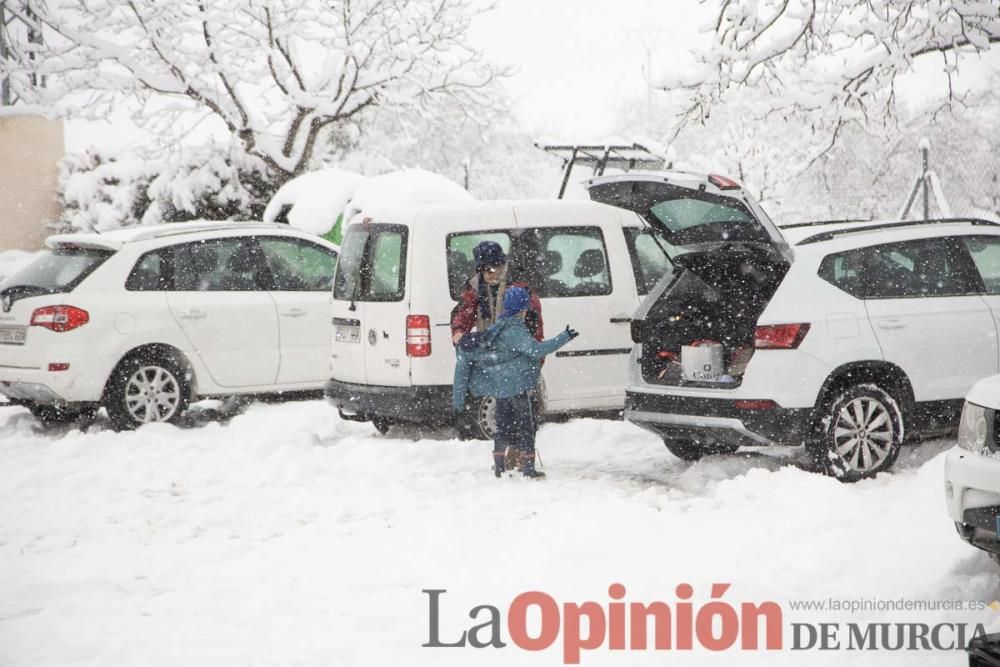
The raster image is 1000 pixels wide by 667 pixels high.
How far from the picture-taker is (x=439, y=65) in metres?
27.2

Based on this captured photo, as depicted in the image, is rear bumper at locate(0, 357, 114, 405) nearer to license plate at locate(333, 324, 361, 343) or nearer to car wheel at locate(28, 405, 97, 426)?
car wheel at locate(28, 405, 97, 426)

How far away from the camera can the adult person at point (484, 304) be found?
8344 millimetres

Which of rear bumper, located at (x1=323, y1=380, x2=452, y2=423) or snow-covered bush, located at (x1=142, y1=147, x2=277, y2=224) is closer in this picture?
rear bumper, located at (x1=323, y1=380, x2=452, y2=423)

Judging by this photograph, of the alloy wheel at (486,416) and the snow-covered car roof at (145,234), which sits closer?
the alloy wheel at (486,416)

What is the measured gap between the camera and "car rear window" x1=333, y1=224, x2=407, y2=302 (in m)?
9.11

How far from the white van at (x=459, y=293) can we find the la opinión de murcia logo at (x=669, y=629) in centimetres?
379

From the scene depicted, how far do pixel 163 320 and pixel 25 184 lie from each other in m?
17.0

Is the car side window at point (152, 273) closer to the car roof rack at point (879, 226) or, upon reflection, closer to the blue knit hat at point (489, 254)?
the blue knit hat at point (489, 254)

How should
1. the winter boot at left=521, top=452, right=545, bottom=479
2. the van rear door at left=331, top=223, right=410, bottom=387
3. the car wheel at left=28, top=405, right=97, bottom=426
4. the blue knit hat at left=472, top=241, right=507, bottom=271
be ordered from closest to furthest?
1. the winter boot at left=521, top=452, right=545, bottom=479
2. the blue knit hat at left=472, top=241, right=507, bottom=271
3. the van rear door at left=331, top=223, right=410, bottom=387
4. the car wheel at left=28, top=405, right=97, bottom=426

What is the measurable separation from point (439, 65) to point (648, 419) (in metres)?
20.6

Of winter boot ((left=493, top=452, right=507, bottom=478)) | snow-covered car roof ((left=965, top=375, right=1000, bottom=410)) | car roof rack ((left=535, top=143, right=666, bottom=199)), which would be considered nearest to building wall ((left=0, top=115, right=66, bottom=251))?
car roof rack ((left=535, top=143, right=666, bottom=199))

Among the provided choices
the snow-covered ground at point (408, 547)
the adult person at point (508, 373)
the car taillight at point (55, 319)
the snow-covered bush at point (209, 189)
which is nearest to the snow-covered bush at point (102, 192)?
the snow-covered bush at point (209, 189)

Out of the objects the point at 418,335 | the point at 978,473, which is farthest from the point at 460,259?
the point at 978,473

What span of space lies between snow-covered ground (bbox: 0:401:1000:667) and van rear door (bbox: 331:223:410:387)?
0.63 metres
